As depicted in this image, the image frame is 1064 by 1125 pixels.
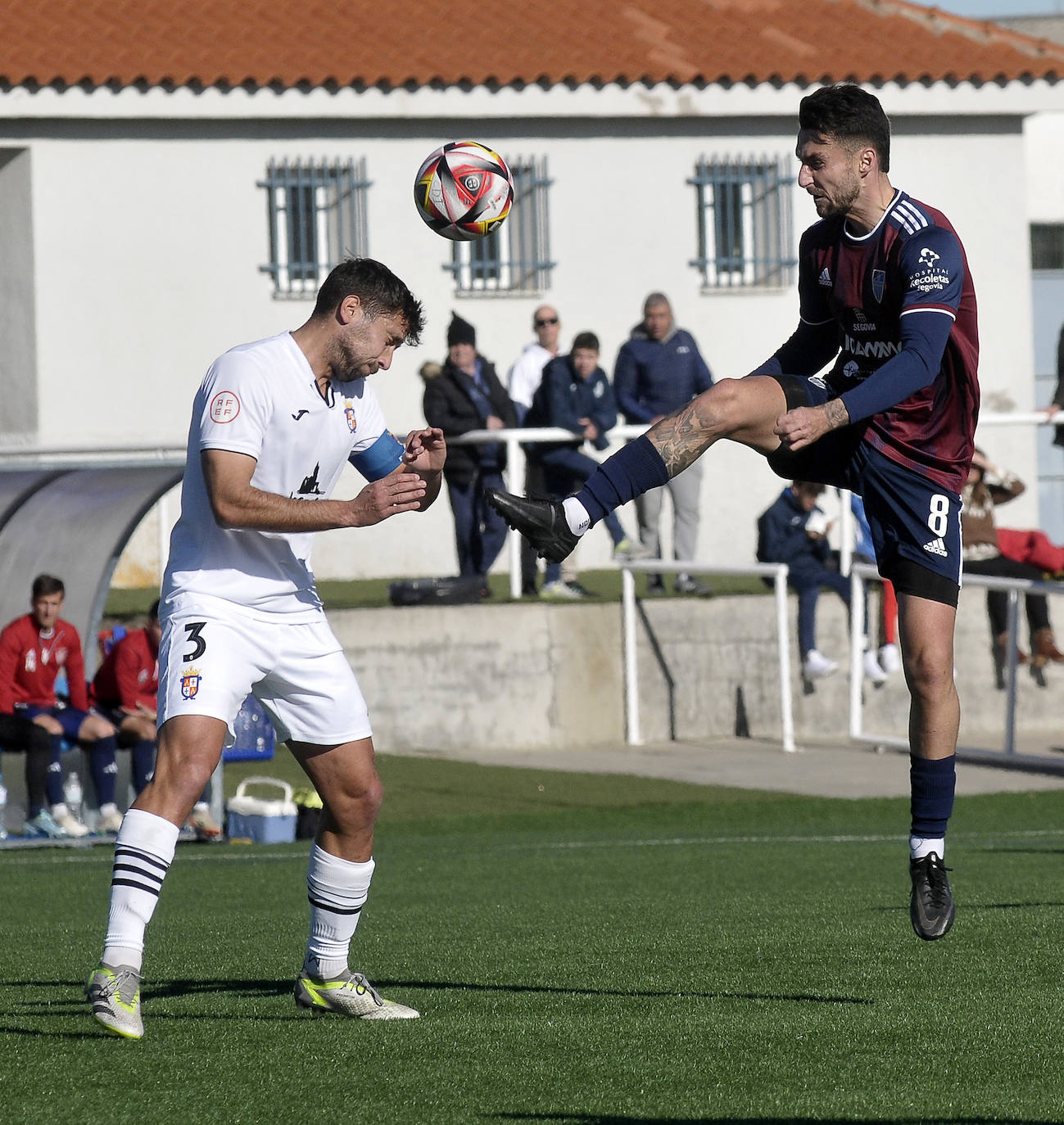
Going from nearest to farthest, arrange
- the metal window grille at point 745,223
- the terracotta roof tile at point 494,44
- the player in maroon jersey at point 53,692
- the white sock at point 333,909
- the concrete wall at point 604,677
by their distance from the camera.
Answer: the white sock at point 333,909 → the player in maroon jersey at point 53,692 → the concrete wall at point 604,677 → the terracotta roof tile at point 494,44 → the metal window grille at point 745,223

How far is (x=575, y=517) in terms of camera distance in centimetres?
636

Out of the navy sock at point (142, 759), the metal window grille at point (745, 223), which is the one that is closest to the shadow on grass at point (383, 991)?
the navy sock at point (142, 759)

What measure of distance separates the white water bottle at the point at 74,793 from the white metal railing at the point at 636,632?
484 cm

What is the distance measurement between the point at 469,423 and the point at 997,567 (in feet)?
14.5

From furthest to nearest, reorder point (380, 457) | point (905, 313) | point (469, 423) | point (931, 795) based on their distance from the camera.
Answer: point (469, 423) → point (931, 795) → point (380, 457) → point (905, 313)

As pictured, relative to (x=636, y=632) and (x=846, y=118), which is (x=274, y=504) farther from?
(x=636, y=632)

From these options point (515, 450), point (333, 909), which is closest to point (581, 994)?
point (333, 909)

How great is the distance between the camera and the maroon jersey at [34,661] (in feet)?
45.4

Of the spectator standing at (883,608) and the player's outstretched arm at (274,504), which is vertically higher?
the player's outstretched arm at (274,504)

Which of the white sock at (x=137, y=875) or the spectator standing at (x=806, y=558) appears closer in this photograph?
the white sock at (x=137, y=875)

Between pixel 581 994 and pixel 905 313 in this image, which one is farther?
pixel 581 994

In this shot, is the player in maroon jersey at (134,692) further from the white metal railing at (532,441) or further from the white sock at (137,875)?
the white sock at (137,875)

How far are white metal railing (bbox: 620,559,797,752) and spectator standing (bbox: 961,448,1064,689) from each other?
4.99 feet

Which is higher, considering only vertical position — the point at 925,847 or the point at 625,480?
the point at 625,480
